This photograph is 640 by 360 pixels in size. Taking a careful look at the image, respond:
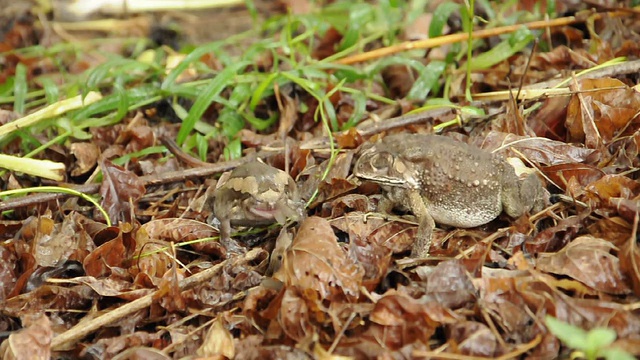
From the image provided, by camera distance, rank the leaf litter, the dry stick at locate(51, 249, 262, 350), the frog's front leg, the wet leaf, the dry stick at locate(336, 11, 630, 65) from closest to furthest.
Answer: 1. the leaf litter
2. the dry stick at locate(51, 249, 262, 350)
3. the frog's front leg
4. the wet leaf
5. the dry stick at locate(336, 11, 630, 65)

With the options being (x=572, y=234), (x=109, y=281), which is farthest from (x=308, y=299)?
(x=572, y=234)

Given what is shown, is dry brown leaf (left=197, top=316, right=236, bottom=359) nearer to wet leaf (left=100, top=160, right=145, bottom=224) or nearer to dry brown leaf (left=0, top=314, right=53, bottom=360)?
dry brown leaf (left=0, top=314, right=53, bottom=360)

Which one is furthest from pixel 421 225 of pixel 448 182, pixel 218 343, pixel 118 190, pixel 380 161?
pixel 118 190

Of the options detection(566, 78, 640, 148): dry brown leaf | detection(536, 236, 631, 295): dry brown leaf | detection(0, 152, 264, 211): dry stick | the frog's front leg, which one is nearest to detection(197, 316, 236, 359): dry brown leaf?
the frog's front leg

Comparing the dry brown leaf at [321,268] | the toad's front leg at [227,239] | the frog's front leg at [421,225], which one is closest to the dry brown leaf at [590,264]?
the frog's front leg at [421,225]

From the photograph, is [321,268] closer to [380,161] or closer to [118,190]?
[380,161]

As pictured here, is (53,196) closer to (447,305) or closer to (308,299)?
(308,299)

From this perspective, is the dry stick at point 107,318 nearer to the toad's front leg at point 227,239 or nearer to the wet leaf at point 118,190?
the toad's front leg at point 227,239
